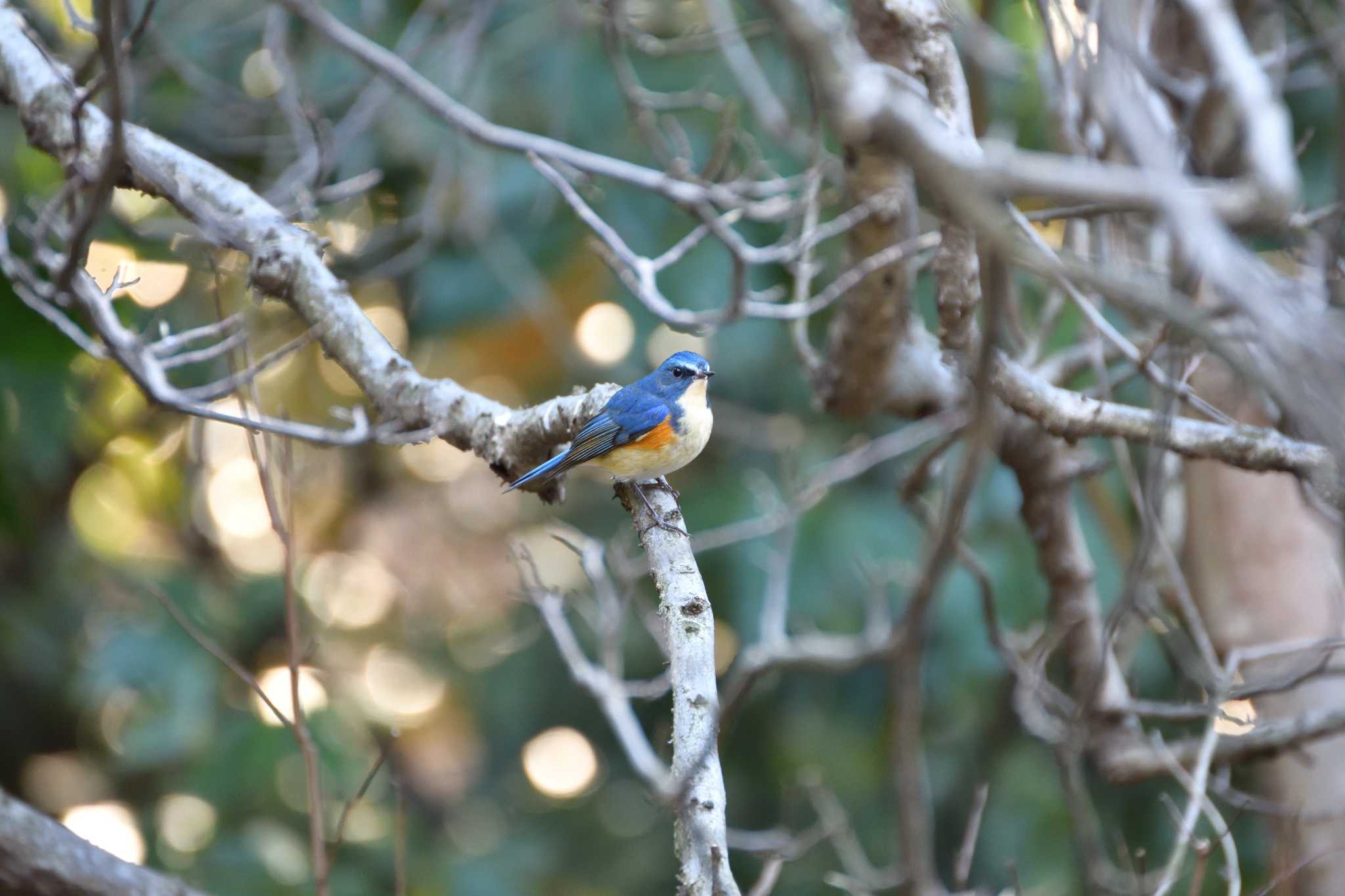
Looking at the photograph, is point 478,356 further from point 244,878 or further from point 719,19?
point 244,878

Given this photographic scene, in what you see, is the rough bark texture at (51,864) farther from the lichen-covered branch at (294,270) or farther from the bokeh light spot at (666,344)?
the bokeh light spot at (666,344)

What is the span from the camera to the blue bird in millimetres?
3398

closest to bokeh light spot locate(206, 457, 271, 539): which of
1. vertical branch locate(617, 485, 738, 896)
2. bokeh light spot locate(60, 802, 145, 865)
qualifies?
bokeh light spot locate(60, 802, 145, 865)

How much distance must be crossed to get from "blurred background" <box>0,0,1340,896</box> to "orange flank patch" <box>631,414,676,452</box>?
105cm

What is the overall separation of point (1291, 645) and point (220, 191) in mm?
3690

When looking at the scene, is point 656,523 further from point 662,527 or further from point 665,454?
point 665,454

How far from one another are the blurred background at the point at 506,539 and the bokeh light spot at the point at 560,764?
28mm

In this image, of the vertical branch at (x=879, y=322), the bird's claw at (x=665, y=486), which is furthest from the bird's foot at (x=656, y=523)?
the vertical branch at (x=879, y=322)

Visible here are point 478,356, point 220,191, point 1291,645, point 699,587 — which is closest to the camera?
point 699,587

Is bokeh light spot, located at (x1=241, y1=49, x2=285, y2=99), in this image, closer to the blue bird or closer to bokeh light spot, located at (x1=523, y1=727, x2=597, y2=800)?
the blue bird

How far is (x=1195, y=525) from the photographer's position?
508cm

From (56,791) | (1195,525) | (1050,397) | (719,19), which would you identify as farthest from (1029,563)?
(56,791)

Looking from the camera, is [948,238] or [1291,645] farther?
[1291,645]

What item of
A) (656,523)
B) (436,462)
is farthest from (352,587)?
(656,523)
